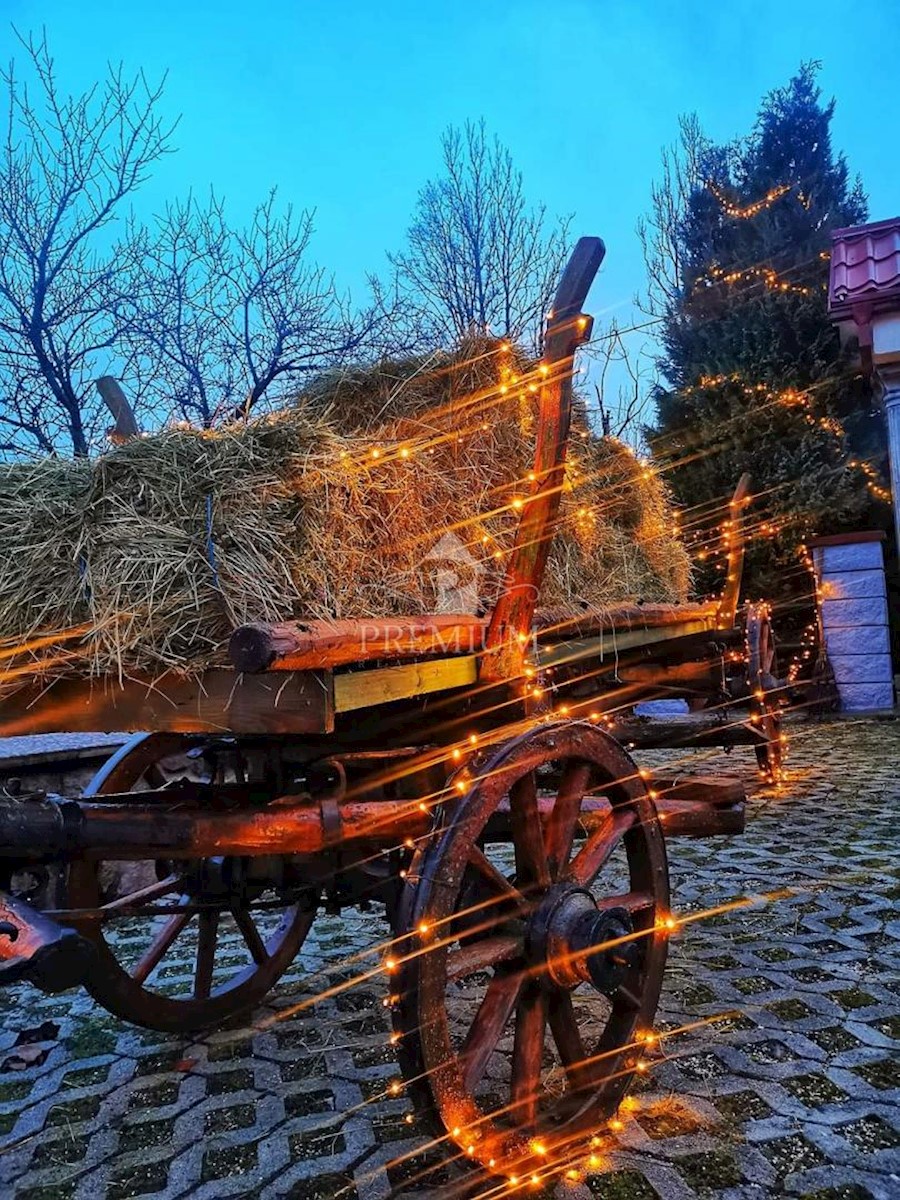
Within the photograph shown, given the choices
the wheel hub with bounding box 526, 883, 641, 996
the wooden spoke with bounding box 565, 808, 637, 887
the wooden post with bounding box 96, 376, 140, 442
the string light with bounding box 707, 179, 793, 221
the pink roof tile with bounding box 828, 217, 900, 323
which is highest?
the string light with bounding box 707, 179, 793, 221

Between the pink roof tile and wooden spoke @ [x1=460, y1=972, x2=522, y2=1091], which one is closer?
wooden spoke @ [x1=460, y1=972, x2=522, y2=1091]

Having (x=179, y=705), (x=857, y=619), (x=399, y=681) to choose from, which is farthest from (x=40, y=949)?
(x=857, y=619)

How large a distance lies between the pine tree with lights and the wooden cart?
7846mm

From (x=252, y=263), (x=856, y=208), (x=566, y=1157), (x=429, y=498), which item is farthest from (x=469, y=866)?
(x=856, y=208)

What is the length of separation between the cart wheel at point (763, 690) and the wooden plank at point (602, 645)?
237 centimetres

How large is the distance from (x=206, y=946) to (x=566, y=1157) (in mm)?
1374

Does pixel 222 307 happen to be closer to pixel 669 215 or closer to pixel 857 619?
pixel 857 619

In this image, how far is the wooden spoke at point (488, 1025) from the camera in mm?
1902

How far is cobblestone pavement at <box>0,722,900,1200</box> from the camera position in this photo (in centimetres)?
208

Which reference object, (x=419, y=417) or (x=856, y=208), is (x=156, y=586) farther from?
(x=856, y=208)

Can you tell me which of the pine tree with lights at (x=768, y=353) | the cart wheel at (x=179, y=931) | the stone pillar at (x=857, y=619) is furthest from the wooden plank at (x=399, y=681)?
the stone pillar at (x=857, y=619)

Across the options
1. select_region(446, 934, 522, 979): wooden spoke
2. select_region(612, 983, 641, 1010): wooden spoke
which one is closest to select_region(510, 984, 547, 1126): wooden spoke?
select_region(446, 934, 522, 979): wooden spoke

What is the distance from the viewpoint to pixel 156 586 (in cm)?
176

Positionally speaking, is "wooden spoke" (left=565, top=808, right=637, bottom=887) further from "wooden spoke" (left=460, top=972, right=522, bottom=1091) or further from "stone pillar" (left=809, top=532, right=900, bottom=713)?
"stone pillar" (left=809, top=532, right=900, bottom=713)
